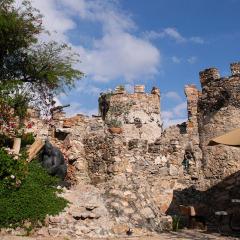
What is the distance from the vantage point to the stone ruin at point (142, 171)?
8.73 m

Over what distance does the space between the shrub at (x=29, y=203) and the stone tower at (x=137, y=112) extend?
1758 centimetres

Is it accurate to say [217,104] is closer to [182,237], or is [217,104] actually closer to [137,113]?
[137,113]

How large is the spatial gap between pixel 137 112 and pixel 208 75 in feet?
26.3

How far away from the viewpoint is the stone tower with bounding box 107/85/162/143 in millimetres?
26547

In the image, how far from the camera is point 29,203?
8.27 m

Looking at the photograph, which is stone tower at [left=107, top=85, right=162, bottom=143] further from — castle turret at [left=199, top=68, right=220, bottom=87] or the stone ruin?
castle turret at [left=199, top=68, right=220, bottom=87]

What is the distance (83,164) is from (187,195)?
10.0 ft

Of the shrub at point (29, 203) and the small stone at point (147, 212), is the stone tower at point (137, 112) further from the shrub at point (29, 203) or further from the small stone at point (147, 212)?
the shrub at point (29, 203)

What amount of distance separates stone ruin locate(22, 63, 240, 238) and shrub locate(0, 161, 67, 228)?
0.74ft

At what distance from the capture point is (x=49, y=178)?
9.44 m

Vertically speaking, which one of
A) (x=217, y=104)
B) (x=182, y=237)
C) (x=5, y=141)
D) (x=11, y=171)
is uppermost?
(x=217, y=104)

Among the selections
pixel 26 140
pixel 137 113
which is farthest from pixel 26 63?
pixel 137 113

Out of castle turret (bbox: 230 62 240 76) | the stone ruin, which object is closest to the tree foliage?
the stone ruin

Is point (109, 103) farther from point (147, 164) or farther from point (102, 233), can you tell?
point (102, 233)
